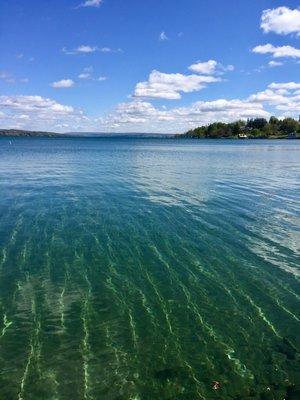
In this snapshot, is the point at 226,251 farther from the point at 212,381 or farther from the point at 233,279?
the point at 212,381

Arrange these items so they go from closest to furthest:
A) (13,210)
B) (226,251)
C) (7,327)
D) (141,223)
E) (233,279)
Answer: (7,327) < (233,279) < (226,251) < (141,223) < (13,210)

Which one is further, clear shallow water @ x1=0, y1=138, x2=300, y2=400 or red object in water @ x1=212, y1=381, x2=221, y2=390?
clear shallow water @ x1=0, y1=138, x2=300, y2=400

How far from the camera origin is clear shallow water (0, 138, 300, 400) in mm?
10844

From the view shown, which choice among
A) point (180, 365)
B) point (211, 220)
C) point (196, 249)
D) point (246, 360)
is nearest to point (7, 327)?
point (180, 365)

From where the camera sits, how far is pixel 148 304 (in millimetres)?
15086

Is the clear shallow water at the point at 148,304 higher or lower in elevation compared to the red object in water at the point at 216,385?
higher

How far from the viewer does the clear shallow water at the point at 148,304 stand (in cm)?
1084

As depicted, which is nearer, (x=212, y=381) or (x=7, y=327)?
(x=212, y=381)

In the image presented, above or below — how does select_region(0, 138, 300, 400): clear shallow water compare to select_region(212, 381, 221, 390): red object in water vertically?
above

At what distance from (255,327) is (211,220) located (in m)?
14.2

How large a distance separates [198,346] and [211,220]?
1560cm

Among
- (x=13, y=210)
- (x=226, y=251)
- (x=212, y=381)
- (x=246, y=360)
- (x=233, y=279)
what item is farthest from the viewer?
(x=13, y=210)

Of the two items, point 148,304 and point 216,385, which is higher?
point 148,304

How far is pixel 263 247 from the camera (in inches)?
856
